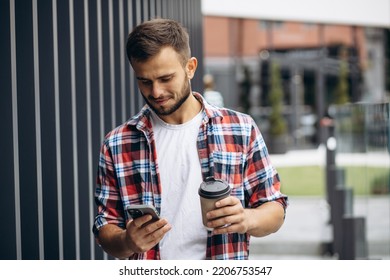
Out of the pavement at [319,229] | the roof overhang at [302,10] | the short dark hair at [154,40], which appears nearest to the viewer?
the short dark hair at [154,40]

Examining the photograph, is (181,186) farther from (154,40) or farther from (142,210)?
(154,40)

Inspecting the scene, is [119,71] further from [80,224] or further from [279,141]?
[279,141]

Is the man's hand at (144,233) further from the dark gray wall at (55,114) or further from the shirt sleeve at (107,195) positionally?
the dark gray wall at (55,114)

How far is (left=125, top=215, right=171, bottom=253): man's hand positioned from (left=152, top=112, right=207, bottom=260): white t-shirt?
79 mm

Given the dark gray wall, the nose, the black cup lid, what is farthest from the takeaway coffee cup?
the dark gray wall

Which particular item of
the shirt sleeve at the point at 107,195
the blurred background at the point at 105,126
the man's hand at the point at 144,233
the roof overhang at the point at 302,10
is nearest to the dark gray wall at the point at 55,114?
the blurred background at the point at 105,126

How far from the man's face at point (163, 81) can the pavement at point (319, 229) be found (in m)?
2.66

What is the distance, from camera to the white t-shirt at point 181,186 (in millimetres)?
1561

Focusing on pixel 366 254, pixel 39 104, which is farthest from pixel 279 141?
pixel 39 104

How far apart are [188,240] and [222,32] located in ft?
35.6

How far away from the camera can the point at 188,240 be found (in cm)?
158

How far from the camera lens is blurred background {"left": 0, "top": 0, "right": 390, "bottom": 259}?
1.69 metres

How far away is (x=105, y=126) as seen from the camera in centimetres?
238

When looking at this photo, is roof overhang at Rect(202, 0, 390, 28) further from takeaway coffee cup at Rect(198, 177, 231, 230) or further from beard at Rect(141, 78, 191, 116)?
takeaway coffee cup at Rect(198, 177, 231, 230)
